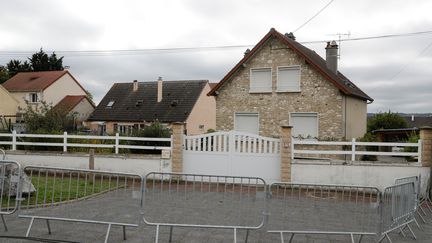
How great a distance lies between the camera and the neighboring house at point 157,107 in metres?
36.0

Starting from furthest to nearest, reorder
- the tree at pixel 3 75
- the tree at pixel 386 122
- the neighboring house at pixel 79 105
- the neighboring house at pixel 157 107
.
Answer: the tree at pixel 3 75 < the neighboring house at pixel 79 105 < the neighboring house at pixel 157 107 < the tree at pixel 386 122

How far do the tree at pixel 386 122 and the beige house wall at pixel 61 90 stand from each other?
104 ft

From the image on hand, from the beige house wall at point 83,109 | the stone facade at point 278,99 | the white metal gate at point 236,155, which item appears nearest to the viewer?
the white metal gate at point 236,155

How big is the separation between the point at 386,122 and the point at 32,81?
1434 inches

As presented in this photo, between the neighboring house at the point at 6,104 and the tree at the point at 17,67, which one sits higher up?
the tree at the point at 17,67

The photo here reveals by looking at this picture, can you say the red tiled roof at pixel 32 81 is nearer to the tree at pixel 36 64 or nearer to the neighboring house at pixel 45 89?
the neighboring house at pixel 45 89

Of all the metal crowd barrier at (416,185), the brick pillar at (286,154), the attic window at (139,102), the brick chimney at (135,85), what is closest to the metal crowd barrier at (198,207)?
the metal crowd barrier at (416,185)

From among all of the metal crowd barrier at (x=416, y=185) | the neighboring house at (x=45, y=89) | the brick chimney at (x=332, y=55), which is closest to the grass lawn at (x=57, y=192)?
the metal crowd barrier at (x=416, y=185)

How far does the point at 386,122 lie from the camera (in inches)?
1265

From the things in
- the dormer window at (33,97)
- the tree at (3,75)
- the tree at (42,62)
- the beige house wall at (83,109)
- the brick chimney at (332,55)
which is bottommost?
the beige house wall at (83,109)

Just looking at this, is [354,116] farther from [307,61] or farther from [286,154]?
[286,154]

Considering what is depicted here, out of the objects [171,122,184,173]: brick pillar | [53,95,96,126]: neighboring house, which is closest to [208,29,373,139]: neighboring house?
[171,122,184,173]: brick pillar

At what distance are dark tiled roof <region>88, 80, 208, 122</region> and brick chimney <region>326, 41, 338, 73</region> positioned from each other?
15.6m

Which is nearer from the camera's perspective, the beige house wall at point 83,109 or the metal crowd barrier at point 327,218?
the metal crowd barrier at point 327,218
